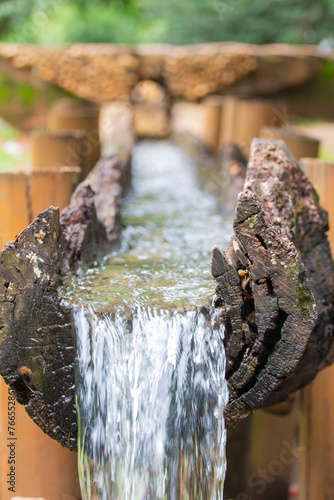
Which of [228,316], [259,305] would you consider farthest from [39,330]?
[259,305]

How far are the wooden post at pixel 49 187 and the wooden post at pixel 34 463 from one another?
3.32 feet

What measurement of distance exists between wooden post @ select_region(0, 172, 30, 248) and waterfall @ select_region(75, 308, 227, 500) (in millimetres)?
1127

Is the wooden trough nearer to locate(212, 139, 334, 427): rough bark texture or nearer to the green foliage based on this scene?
locate(212, 139, 334, 427): rough bark texture

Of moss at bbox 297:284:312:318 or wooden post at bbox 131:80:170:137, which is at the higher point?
wooden post at bbox 131:80:170:137

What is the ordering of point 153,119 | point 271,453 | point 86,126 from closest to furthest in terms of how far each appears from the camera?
A: point 271,453, point 86,126, point 153,119

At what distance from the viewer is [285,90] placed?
9.03m

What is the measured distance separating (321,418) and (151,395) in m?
1.62

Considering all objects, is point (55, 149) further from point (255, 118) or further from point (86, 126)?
point (255, 118)

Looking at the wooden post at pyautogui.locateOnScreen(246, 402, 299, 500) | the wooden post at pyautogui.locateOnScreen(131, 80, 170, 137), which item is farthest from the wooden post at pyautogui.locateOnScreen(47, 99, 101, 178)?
the wooden post at pyautogui.locateOnScreen(131, 80, 170, 137)

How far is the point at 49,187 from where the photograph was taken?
3148mm

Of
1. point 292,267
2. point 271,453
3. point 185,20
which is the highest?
point 185,20

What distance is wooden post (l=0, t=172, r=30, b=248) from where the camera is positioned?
10.0 feet

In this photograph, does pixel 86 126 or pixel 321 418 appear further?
pixel 86 126

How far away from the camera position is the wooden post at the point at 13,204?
305cm
